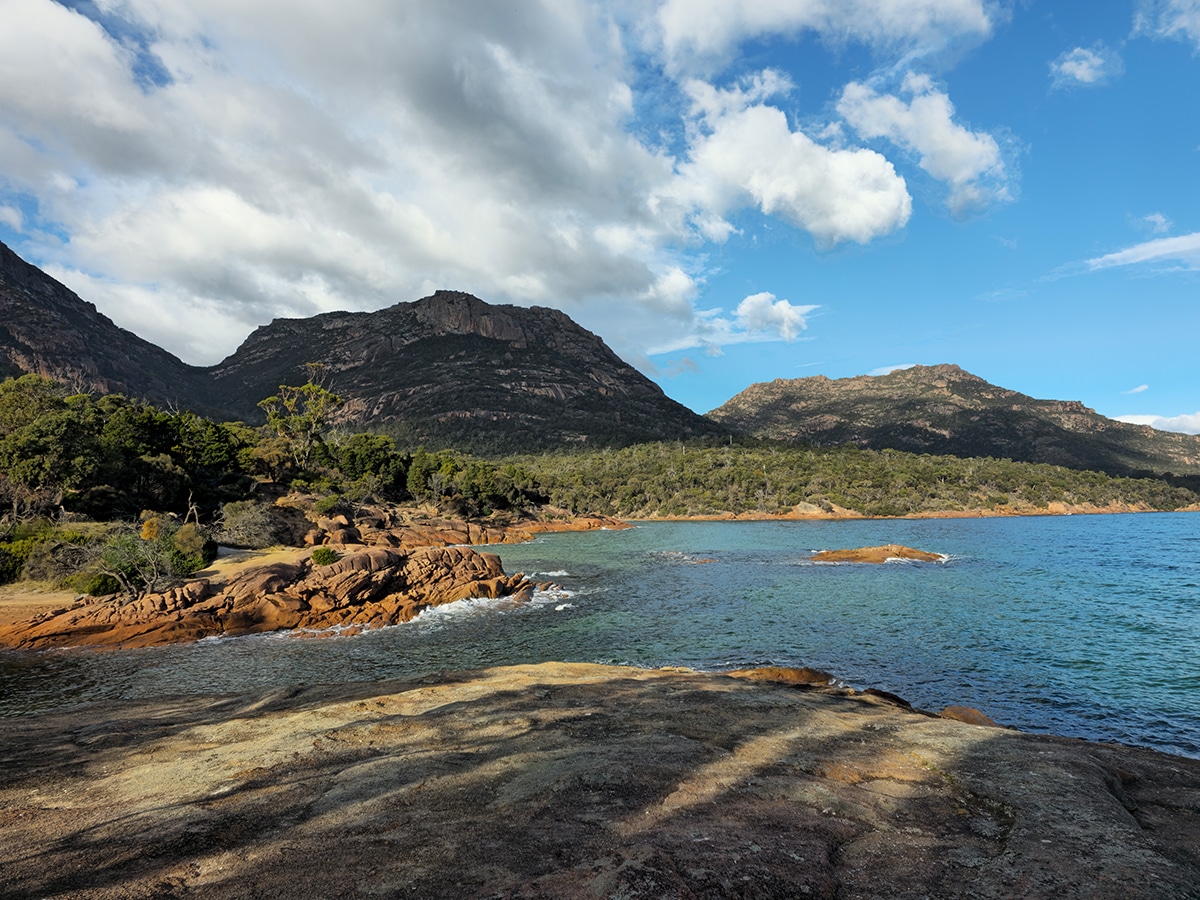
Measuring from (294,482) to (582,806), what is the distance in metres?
69.2

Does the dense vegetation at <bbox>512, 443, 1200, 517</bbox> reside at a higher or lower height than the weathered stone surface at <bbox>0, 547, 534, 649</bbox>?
higher

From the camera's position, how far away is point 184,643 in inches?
967

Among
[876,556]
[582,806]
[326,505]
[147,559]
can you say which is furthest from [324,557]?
[876,556]

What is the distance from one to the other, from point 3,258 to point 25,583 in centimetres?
23005

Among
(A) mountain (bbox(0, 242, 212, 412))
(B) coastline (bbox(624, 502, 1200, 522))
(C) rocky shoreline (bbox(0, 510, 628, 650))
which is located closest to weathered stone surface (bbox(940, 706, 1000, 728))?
(C) rocky shoreline (bbox(0, 510, 628, 650))

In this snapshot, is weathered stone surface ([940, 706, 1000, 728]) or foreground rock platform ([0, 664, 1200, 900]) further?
weathered stone surface ([940, 706, 1000, 728])

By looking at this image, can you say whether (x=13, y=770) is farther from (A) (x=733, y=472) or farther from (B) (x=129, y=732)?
(A) (x=733, y=472)

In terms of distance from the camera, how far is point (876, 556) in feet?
166

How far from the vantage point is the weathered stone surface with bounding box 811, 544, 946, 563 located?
50375 mm

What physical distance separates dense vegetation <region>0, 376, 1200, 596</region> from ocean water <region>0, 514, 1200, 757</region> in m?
10.7

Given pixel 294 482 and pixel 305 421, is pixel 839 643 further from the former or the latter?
pixel 305 421

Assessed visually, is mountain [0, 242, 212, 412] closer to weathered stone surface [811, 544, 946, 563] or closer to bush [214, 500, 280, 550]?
bush [214, 500, 280, 550]

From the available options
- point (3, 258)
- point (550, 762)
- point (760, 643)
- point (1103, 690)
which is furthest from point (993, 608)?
point (3, 258)

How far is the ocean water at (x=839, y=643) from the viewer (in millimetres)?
17562
